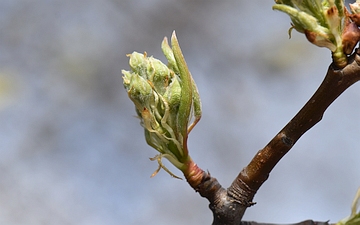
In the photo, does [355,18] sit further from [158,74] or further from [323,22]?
[158,74]

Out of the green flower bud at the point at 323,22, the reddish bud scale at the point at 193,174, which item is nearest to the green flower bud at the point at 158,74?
the reddish bud scale at the point at 193,174

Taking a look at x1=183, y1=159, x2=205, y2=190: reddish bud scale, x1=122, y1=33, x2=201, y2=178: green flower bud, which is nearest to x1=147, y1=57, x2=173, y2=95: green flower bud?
x1=122, y1=33, x2=201, y2=178: green flower bud

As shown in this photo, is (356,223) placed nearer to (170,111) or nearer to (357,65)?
(357,65)

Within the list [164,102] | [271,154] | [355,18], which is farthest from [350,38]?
[164,102]

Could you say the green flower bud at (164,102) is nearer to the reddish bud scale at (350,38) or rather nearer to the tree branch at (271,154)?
the tree branch at (271,154)

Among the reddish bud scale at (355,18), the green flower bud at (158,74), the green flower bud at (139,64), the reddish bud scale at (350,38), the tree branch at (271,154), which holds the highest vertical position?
the green flower bud at (139,64)

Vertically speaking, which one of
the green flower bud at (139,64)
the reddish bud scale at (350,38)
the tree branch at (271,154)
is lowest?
the tree branch at (271,154)

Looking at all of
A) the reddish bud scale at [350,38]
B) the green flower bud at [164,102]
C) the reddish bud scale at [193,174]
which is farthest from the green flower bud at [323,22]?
the reddish bud scale at [193,174]

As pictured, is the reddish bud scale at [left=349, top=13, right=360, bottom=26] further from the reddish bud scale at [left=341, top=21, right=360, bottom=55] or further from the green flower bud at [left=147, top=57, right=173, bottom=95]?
the green flower bud at [left=147, top=57, right=173, bottom=95]

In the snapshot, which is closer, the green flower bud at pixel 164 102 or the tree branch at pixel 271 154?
the tree branch at pixel 271 154

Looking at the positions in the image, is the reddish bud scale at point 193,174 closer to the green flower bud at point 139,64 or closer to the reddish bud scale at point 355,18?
the green flower bud at point 139,64

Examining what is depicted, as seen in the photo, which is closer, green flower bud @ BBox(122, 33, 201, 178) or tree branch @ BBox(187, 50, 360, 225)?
tree branch @ BBox(187, 50, 360, 225)

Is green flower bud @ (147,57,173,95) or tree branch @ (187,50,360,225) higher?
green flower bud @ (147,57,173,95)

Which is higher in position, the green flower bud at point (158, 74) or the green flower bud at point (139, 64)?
the green flower bud at point (139, 64)
